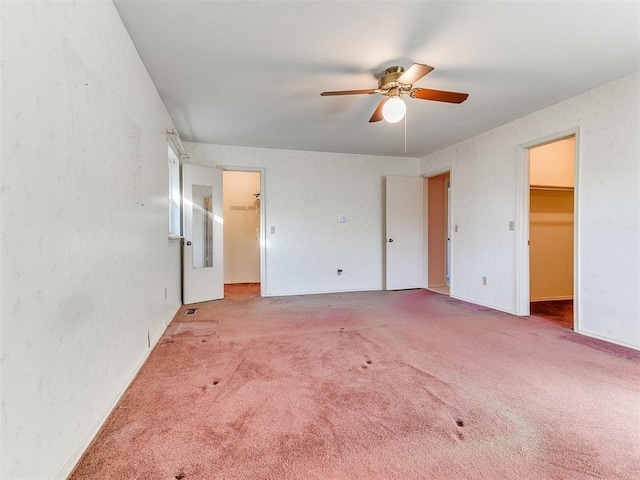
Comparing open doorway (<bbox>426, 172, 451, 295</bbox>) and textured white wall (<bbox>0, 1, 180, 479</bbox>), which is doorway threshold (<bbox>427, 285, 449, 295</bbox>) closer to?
open doorway (<bbox>426, 172, 451, 295</bbox>)

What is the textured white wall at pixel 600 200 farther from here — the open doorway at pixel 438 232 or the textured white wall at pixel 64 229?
the textured white wall at pixel 64 229

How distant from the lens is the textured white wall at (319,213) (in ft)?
16.0

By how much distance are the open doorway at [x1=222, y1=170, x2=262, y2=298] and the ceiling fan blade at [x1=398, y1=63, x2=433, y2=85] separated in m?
4.25

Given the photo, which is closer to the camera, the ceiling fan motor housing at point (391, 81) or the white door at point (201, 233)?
the ceiling fan motor housing at point (391, 81)

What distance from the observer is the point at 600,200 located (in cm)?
286

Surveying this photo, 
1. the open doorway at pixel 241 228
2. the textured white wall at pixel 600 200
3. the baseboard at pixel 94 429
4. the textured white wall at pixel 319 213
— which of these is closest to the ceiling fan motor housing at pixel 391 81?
the textured white wall at pixel 600 200

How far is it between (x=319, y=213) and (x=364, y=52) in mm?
3002

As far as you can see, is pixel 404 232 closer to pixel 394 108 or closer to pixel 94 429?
pixel 394 108

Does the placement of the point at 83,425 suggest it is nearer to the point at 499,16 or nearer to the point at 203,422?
the point at 203,422

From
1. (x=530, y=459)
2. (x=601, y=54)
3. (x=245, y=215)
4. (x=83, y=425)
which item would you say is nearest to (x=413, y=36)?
(x=601, y=54)

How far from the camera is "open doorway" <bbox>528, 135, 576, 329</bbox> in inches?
171

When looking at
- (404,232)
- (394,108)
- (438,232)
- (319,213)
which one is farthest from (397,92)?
(438,232)

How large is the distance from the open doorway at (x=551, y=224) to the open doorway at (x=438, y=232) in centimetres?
139

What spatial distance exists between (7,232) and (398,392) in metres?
1.97
